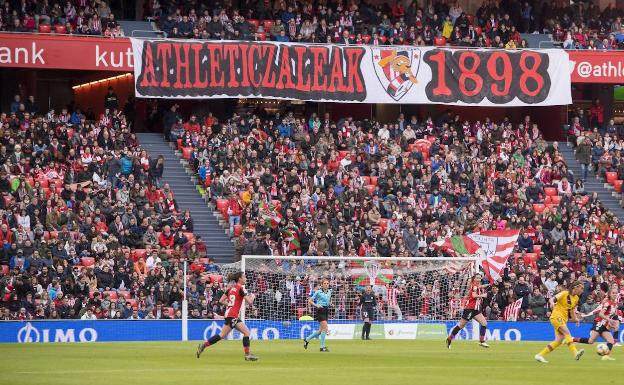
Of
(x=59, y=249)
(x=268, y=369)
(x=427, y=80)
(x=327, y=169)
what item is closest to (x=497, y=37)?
(x=427, y=80)

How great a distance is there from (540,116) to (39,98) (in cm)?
2110

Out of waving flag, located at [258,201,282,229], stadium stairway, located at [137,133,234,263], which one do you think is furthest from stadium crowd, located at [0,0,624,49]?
waving flag, located at [258,201,282,229]

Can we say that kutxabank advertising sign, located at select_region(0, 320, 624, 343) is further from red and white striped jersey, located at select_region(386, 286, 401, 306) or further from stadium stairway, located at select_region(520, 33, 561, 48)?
stadium stairway, located at select_region(520, 33, 561, 48)

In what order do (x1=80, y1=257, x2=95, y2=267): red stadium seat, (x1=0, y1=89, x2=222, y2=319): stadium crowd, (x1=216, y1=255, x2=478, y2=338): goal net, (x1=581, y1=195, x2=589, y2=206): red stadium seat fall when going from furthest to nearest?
(x1=581, y1=195, x2=589, y2=206): red stadium seat, (x1=216, y1=255, x2=478, y2=338): goal net, (x1=80, y1=257, x2=95, y2=267): red stadium seat, (x1=0, y1=89, x2=222, y2=319): stadium crowd

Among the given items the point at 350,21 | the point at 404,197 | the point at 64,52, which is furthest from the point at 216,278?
the point at 350,21

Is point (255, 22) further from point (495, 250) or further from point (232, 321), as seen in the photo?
point (232, 321)

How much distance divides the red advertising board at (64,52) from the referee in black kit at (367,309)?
47.9ft

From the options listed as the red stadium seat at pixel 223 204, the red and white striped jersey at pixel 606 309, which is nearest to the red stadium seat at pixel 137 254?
the red stadium seat at pixel 223 204

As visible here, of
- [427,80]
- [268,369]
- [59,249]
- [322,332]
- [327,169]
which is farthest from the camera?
[427,80]

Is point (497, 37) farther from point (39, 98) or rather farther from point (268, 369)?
point (268, 369)

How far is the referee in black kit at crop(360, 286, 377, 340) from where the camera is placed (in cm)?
3766

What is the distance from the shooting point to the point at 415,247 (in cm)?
4338

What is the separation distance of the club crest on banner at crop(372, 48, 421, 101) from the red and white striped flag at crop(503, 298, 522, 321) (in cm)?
1194

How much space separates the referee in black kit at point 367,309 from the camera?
1483 inches
